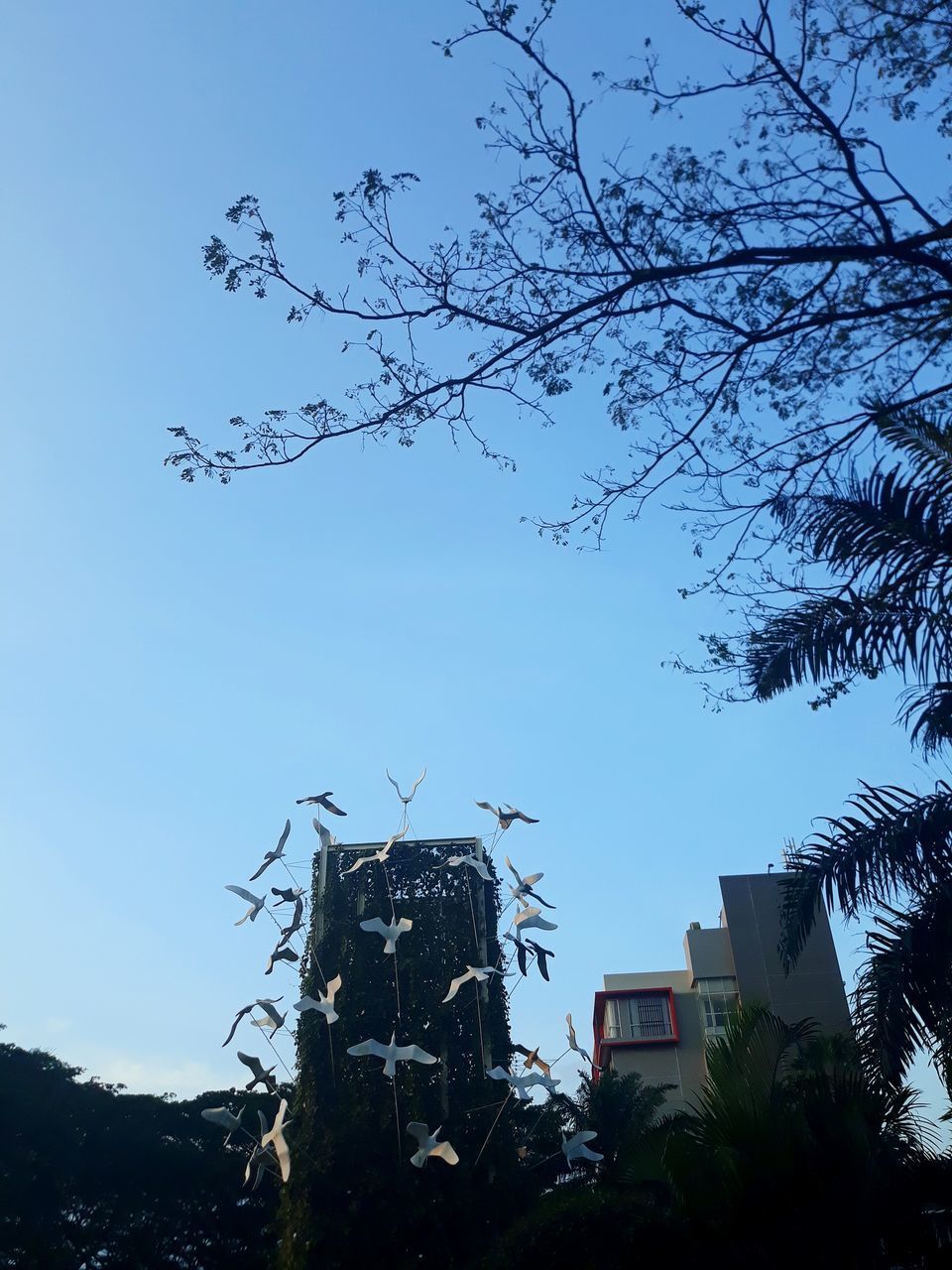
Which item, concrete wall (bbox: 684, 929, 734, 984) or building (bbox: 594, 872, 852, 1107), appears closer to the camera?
building (bbox: 594, 872, 852, 1107)

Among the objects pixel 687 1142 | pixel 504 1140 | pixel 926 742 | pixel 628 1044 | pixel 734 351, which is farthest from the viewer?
pixel 628 1044

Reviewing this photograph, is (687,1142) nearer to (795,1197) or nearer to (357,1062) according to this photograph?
(795,1197)

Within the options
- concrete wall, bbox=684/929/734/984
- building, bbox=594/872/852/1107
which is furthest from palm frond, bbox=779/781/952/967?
concrete wall, bbox=684/929/734/984

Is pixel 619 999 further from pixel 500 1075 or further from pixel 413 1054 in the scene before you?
pixel 413 1054

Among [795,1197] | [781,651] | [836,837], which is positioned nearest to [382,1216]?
[795,1197]

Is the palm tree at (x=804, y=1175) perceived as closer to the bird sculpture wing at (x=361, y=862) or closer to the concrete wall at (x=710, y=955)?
Answer: the bird sculpture wing at (x=361, y=862)

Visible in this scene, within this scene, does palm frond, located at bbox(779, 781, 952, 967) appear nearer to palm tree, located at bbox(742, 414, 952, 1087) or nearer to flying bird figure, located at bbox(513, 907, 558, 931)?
palm tree, located at bbox(742, 414, 952, 1087)

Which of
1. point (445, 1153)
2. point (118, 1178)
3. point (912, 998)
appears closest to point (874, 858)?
point (912, 998)

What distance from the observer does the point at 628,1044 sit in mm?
33500

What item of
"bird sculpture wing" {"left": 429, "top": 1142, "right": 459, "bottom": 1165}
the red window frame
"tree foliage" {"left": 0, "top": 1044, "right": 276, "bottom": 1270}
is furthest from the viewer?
the red window frame

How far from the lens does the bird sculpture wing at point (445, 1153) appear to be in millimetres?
12258

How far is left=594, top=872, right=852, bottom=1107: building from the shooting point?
30266 millimetres

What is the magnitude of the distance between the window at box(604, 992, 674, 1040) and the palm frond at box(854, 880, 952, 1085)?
2684cm

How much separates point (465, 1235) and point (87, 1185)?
887 centimetres
